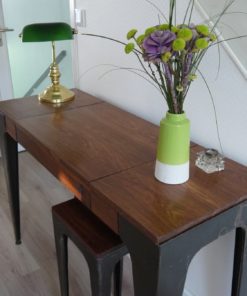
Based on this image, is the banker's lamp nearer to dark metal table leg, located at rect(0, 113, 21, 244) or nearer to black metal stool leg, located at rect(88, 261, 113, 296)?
dark metal table leg, located at rect(0, 113, 21, 244)

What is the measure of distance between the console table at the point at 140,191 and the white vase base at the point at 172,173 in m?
0.02

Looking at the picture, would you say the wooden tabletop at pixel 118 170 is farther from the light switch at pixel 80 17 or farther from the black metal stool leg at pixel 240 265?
the light switch at pixel 80 17

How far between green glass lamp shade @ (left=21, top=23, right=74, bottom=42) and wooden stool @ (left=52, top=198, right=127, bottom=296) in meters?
0.80

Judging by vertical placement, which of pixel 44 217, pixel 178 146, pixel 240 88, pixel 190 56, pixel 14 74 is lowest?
pixel 44 217

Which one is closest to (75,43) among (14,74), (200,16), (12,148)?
(12,148)

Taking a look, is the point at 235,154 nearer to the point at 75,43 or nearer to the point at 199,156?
the point at 199,156

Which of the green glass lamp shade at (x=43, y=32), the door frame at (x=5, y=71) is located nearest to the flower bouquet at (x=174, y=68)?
the green glass lamp shade at (x=43, y=32)

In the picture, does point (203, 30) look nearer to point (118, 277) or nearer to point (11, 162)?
point (118, 277)

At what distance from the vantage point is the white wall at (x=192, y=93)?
117cm

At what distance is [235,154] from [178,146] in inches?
13.4

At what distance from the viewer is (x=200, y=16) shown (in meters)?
1.19

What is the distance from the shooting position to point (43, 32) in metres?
1.60

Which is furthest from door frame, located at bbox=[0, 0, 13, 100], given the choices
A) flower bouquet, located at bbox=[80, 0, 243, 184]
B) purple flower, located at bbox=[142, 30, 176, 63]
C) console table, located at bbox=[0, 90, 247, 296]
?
purple flower, located at bbox=[142, 30, 176, 63]

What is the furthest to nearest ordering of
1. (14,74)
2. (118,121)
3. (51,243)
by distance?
(14,74)
(51,243)
(118,121)
